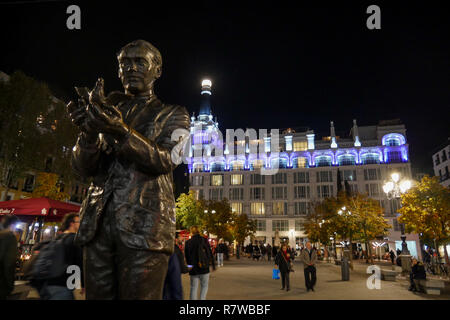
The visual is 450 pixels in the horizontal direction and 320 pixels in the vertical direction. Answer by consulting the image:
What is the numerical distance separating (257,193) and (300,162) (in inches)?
462

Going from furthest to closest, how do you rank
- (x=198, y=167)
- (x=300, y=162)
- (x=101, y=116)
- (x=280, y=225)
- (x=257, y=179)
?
1. (x=198, y=167)
2. (x=257, y=179)
3. (x=300, y=162)
4. (x=280, y=225)
5. (x=101, y=116)

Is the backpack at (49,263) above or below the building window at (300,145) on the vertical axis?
below

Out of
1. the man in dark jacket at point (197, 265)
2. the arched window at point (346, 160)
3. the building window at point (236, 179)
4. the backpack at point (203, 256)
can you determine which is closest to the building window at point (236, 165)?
the building window at point (236, 179)

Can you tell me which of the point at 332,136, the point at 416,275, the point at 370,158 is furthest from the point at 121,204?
the point at 332,136

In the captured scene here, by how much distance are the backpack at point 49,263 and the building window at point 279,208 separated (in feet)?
210

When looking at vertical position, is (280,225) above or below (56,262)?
above

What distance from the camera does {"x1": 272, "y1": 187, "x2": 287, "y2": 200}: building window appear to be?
218ft

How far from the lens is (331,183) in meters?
64.0

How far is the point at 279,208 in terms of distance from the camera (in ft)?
217

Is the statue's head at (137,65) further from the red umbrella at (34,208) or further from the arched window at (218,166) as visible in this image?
the arched window at (218,166)

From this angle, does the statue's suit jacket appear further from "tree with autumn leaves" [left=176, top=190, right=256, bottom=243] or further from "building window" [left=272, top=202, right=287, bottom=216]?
"building window" [left=272, top=202, right=287, bottom=216]

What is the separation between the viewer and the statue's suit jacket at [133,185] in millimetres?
1585

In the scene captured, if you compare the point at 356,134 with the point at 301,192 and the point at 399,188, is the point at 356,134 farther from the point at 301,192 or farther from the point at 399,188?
the point at 399,188

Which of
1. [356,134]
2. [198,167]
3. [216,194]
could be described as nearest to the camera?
[356,134]
